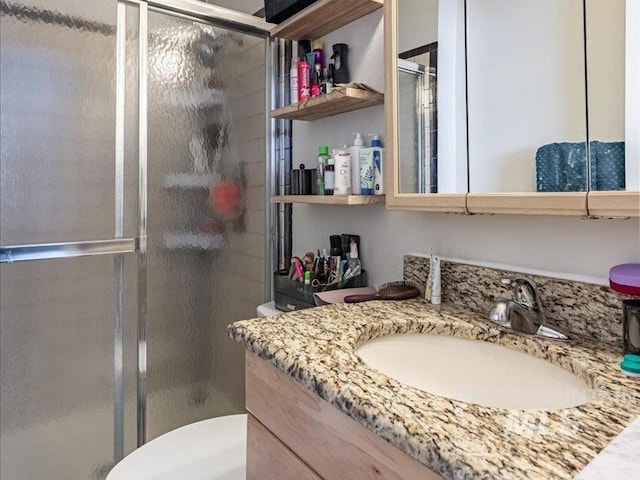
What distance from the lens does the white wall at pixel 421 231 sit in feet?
2.73

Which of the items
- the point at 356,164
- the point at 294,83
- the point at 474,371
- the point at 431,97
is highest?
the point at 294,83

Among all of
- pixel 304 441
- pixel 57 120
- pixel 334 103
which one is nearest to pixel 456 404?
pixel 304 441

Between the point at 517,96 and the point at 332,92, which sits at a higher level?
the point at 332,92

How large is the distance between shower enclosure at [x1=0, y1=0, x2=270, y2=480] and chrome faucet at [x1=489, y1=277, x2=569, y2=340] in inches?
41.6

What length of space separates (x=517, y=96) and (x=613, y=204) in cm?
31

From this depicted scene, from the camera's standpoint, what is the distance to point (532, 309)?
33.6 inches

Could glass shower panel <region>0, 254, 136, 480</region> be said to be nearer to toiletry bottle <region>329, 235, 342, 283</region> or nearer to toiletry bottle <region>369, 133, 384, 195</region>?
toiletry bottle <region>329, 235, 342, 283</region>

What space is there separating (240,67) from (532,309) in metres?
1.33

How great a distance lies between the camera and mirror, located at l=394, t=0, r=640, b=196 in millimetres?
750

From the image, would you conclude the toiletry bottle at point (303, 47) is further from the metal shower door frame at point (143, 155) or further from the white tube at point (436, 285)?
the white tube at point (436, 285)

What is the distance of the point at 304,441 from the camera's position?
665 millimetres

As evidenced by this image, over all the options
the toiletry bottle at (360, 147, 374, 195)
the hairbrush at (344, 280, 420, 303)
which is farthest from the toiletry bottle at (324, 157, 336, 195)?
the hairbrush at (344, 280, 420, 303)

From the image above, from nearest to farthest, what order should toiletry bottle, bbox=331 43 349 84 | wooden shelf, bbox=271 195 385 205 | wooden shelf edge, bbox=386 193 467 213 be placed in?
wooden shelf edge, bbox=386 193 467 213
wooden shelf, bbox=271 195 385 205
toiletry bottle, bbox=331 43 349 84

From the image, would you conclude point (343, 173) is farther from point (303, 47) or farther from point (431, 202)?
point (303, 47)
